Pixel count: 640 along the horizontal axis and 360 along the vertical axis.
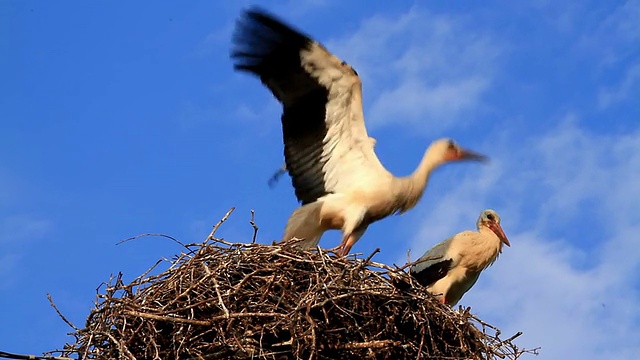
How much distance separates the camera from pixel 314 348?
6574mm

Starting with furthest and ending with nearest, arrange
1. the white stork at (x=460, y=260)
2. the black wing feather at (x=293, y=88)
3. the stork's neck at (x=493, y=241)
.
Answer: the stork's neck at (x=493, y=241)
the white stork at (x=460, y=260)
the black wing feather at (x=293, y=88)

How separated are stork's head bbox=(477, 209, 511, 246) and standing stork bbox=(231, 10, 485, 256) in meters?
1.14

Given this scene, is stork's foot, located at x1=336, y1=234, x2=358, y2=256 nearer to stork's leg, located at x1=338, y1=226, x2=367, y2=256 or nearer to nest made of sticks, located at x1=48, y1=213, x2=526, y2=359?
→ stork's leg, located at x1=338, y1=226, x2=367, y2=256

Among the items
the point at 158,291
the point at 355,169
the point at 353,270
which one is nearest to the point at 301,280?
the point at 353,270

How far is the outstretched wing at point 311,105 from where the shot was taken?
894cm

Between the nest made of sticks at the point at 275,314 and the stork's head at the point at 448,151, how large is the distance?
2748 millimetres

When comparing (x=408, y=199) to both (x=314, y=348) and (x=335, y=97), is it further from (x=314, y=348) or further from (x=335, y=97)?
(x=314, y=348)

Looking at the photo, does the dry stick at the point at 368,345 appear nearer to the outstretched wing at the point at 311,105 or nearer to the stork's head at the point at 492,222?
the outstretched wing at the point at 311,105

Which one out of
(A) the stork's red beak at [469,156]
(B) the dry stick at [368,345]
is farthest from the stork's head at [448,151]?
(B) the dry stick at [368,345]

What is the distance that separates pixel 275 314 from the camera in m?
6.75

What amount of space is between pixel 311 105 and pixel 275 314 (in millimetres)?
2758

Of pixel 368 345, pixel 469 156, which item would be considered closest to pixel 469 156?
pixel 469 156

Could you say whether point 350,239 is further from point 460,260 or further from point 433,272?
point 460,260

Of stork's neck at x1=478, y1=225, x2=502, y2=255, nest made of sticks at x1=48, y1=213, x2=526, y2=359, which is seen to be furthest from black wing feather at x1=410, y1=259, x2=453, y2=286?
nest made of sticks at x1=48, y1=213, x2=526, y2=359
